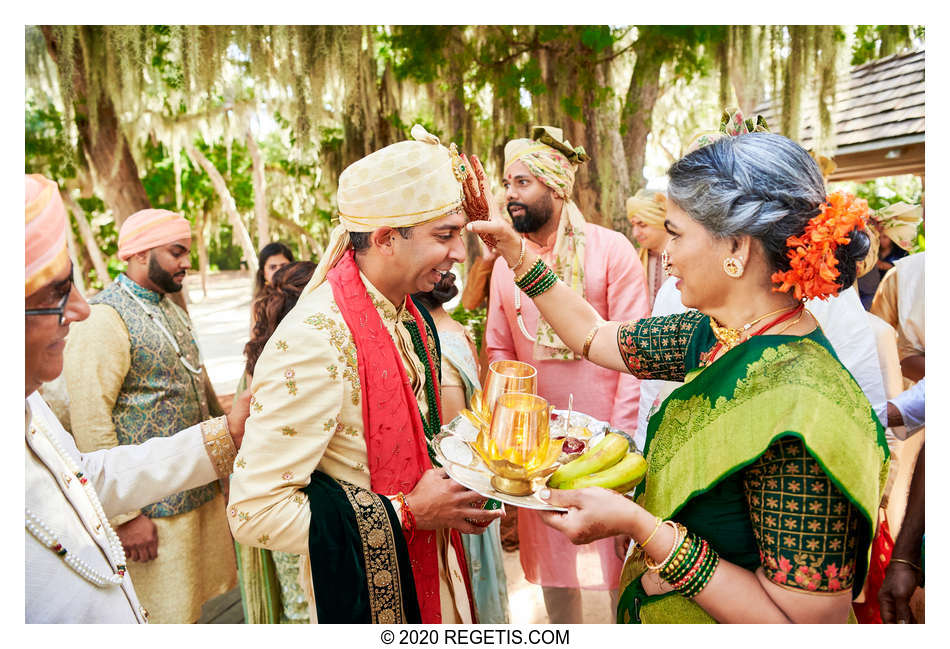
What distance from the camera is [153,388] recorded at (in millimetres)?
2713

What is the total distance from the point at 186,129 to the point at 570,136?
3.23 metres

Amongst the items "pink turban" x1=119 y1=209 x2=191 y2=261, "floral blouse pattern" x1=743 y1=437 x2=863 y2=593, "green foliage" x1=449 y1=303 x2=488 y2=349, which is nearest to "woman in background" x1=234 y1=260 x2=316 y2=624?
"pink turban" x1=119 y1=209 x2=191 y2=261

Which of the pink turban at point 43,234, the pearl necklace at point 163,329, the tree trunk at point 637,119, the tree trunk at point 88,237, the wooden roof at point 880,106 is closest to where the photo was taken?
the pink turban at point 43,234

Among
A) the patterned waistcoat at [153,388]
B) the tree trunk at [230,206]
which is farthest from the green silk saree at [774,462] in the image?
the tree trunk at [230,206]

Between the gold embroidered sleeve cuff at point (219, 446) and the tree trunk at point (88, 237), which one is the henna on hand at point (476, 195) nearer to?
the gold embroidered sleeve cuff at point (219, 446)

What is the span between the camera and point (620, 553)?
3.10 meters

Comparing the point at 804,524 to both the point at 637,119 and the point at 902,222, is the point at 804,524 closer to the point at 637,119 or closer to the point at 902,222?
the point at 902,222

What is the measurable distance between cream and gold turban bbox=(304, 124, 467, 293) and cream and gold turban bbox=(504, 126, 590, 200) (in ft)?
4.91

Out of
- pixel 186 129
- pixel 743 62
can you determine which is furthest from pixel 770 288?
pixel 186 129

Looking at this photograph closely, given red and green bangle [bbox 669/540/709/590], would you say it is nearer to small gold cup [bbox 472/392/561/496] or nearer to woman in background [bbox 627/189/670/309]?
small gold cup [bbox 472/392/561/496]

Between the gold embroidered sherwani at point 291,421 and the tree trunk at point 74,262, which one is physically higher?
the tree trunk at point 74,262

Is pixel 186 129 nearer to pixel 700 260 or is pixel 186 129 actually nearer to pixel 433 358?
pixel 433 358

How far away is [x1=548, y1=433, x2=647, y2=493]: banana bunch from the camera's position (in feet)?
4.96

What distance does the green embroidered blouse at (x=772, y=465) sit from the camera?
1.34 meters
